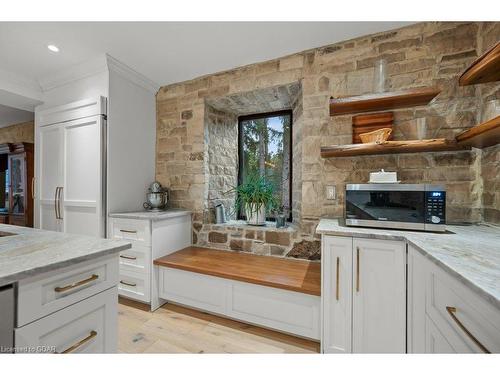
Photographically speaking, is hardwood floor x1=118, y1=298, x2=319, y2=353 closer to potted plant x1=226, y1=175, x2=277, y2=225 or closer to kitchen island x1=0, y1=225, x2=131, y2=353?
kitchen island x1=0, y1=225, x2=131, y2=353

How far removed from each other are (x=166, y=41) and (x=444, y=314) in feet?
8.69

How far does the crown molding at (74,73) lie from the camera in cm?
216

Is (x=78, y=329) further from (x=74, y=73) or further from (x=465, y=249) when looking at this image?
(x=74, y=73)

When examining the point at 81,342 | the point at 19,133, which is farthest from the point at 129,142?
the point at 19,133

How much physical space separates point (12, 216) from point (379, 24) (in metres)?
5.74

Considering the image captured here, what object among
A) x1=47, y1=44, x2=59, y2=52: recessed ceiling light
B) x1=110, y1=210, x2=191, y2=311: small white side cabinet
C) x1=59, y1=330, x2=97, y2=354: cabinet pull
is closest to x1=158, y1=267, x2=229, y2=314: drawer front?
x1=110, y1=210, x2=191, y2=311: small white side cabinet

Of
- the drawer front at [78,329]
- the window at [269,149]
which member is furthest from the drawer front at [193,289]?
the window at [269,149]

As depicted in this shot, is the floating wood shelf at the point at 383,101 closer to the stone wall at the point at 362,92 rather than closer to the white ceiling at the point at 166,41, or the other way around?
the stone wall at the point at 362,92

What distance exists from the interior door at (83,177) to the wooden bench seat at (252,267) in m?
0.90

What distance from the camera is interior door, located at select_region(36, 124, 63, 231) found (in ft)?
7.84

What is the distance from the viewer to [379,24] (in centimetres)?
169

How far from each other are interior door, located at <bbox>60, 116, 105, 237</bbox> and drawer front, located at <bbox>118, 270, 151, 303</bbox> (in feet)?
1.72

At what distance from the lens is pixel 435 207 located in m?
1.28

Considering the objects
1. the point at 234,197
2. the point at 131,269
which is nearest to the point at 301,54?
the point at 234,197
